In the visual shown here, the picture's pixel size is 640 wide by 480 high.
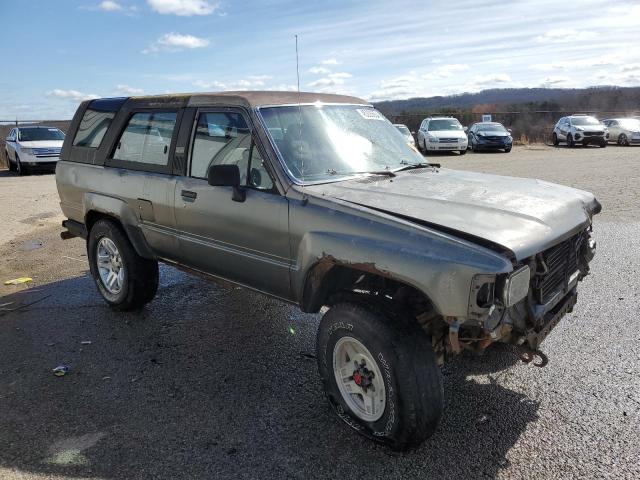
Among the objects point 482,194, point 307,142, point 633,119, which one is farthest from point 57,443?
point 633,119

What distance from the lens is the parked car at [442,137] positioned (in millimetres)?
22406

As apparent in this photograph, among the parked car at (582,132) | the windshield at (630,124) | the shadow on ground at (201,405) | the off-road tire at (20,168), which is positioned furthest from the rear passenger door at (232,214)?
the windshield at (630,124)

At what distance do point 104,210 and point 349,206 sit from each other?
9.67 feet

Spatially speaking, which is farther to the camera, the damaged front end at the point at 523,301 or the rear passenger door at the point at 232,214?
the rear passenger door at the point at 232,214

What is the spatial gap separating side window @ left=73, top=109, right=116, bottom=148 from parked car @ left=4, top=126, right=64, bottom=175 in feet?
43.8

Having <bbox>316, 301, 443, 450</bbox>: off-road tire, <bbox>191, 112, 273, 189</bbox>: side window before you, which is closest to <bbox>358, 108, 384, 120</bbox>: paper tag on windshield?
<bbox>191, 112, 273, 189</bbox>: side window

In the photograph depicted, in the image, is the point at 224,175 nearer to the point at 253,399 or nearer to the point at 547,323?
the point at 253,399

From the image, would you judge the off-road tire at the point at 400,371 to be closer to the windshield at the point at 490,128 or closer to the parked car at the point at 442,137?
the parked car at the point at 442,137

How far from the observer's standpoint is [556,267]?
331 centimetres

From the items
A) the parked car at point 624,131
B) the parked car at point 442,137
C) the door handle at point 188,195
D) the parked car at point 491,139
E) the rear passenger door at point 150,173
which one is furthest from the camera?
the parked car at point 624,131

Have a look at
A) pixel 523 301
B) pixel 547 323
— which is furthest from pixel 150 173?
pixel 547 323

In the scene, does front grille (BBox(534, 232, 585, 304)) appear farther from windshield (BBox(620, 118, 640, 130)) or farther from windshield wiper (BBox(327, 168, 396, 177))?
windshield (BBox(620, 118, 640, 130))

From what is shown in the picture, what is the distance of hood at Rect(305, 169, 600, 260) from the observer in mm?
2865

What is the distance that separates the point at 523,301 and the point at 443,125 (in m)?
21.4
